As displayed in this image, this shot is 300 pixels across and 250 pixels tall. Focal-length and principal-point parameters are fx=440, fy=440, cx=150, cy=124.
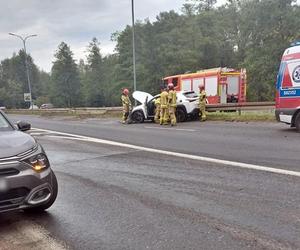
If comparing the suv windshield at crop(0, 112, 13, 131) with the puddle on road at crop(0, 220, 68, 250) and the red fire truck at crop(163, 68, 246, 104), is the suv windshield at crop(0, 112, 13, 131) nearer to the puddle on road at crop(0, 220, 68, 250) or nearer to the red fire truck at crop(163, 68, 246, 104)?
the puddle on road at crop(0, 220, 68, 250)

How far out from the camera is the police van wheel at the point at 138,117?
2231 cm

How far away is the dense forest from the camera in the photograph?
151ft

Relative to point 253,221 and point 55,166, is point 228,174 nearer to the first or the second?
point 253,221

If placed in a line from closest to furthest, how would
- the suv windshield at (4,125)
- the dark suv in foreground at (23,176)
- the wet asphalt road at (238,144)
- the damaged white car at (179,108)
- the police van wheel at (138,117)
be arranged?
the dark suv in foreground at (23,176), the suv windshield at (4,125), the wet asphalt road at (238,144), the damaged white car at (179,108), the police van wheel at (138,117)

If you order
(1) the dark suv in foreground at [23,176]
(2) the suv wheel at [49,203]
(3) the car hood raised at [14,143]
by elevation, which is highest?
(3) the car hood raised at [14,143]

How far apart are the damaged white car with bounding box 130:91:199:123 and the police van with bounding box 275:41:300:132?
24.1ft

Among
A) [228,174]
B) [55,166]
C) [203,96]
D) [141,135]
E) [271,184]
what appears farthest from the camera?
[203,96]

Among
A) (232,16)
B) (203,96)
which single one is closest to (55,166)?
(203,96)

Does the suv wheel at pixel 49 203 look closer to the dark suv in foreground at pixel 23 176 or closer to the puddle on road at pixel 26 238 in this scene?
the dark suv in foreground at pixel 23 176

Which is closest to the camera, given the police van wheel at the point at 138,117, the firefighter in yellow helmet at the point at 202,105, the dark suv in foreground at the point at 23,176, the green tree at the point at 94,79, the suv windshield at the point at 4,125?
the dark suv in foreground at the point at 23,176

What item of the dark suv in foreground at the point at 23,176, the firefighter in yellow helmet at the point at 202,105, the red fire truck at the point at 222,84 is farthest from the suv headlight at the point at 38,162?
the red fire truck at the point at 222,84

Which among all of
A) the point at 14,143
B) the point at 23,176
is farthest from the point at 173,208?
the point at 14,143

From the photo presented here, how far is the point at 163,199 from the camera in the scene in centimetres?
596

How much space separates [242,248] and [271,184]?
8.71ft
